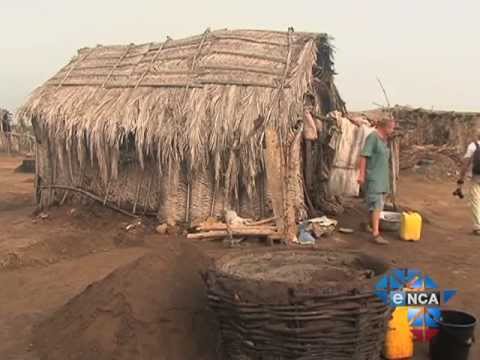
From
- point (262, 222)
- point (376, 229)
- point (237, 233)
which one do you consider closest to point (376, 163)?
point (376, 229)

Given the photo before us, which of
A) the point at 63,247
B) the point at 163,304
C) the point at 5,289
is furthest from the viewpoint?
the point at 63,247

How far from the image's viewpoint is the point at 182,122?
8.75 m

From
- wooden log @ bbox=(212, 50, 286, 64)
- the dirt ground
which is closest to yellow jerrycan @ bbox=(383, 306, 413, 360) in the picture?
the dirt ground

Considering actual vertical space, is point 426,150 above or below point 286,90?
below

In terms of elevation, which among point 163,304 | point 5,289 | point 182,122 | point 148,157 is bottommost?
point 5,289

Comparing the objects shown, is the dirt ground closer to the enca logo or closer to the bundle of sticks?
the bundle of sticks

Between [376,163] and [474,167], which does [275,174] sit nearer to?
[376,163]

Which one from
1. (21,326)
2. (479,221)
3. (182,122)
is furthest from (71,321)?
(479,221)

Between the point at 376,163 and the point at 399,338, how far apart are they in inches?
160

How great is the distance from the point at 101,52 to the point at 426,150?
10.9 metres

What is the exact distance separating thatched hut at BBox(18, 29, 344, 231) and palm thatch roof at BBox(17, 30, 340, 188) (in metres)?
0.02

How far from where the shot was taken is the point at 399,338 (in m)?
4.36

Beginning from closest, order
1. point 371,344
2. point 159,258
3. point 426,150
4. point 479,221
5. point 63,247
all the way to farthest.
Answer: point 371,344
point 159,258
point 63,247
point 479,221
point 426,150

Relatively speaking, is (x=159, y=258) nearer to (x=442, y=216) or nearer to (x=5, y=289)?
(x=5, y=289)
